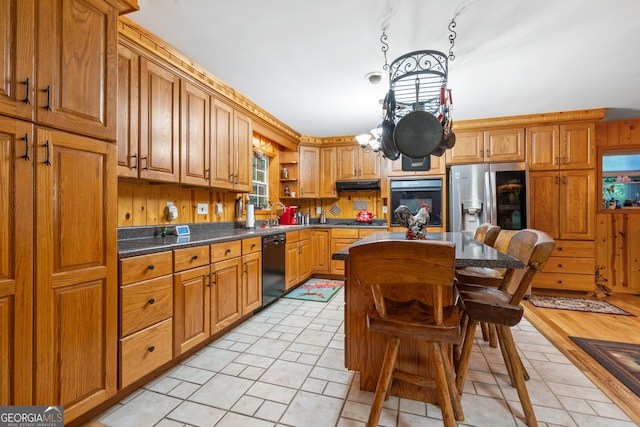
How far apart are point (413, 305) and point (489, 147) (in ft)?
11.2

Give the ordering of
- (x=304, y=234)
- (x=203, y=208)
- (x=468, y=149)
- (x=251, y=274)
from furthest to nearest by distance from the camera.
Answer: (x=304, y=234), (x=468, y=149), (x=203, y=208), (x=251, y=274)

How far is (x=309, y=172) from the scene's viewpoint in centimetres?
483

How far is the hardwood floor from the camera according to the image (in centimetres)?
173

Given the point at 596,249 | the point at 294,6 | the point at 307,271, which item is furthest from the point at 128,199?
the point at 596,249

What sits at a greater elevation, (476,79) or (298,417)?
(476,79)

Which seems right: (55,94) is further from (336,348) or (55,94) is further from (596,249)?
(596,249)

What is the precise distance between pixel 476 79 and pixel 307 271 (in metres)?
3.12

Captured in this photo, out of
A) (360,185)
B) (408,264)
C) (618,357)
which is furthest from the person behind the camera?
(360,185)

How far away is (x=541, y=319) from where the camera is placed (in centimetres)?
292

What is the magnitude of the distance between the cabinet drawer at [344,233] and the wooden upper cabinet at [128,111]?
2.96 metres

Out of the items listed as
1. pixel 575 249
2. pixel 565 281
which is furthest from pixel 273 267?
pixel 575 249

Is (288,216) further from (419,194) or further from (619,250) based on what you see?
(619,250)

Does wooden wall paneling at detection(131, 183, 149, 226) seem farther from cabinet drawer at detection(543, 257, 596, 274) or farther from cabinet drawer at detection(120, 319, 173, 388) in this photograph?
cabinet drawer at detection(543, 257, 596, 274)

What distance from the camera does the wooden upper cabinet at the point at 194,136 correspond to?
2.46 meters
